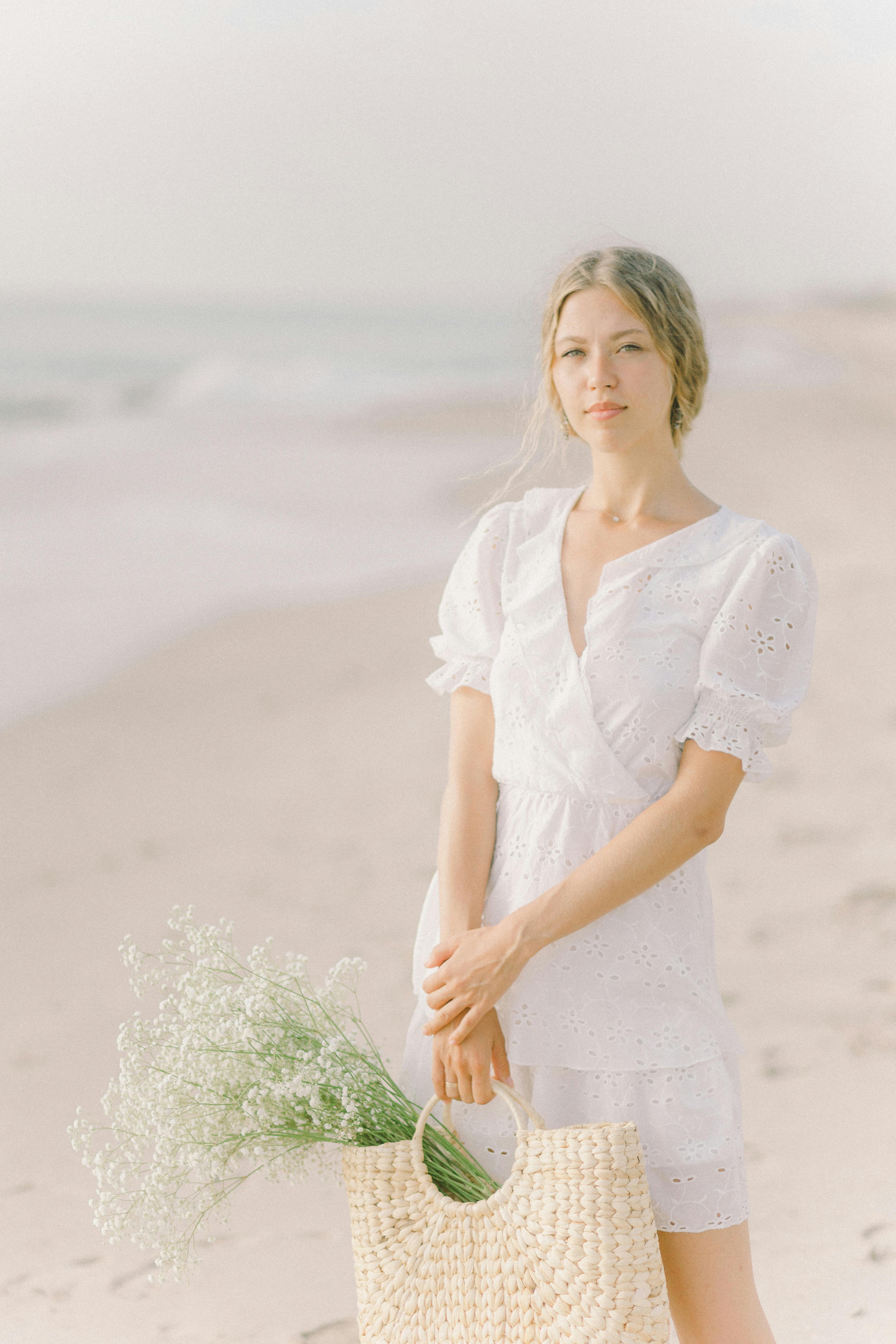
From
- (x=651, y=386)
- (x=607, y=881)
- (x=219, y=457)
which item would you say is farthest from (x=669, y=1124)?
(x=219, y=457)

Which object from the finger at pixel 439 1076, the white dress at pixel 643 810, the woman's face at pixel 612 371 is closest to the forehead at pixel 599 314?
the woman's face at pixel 612 371

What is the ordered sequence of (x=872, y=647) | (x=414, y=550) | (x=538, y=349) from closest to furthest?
(x=538, y=349) → (x=872, y=647) → (x=414, y=550)

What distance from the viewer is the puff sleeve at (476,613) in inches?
68.2

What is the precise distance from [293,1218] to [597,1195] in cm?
189

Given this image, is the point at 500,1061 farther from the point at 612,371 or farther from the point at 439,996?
the point at 612,371

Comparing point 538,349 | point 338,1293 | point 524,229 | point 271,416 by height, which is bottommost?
point 338,1293

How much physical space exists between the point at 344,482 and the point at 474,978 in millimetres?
11795

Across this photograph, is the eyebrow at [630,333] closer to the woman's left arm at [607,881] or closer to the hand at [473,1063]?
the woman's left arm at [607,881]

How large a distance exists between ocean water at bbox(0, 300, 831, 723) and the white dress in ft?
1.49

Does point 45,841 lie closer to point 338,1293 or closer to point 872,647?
point 338,1293

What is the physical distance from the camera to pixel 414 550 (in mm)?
9844

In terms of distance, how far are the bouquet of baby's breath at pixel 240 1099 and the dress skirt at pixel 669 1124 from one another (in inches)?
4.2

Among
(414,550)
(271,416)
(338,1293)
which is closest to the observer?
(338,1293)

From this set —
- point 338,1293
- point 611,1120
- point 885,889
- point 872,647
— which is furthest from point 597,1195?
point 872,647
